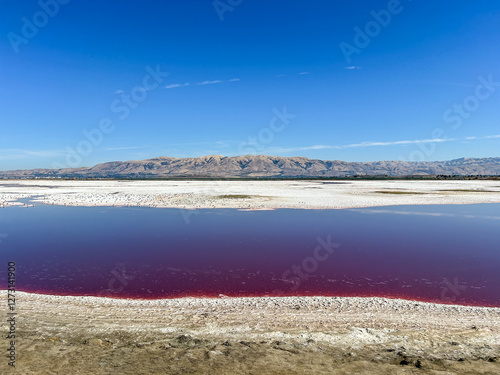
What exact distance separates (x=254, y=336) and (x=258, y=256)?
8743 millimetres

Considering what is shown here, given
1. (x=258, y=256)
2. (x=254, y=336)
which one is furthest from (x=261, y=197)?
(x=254, y=336)

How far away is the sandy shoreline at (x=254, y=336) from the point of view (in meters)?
6.80

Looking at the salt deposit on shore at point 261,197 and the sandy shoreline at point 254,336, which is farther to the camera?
the salt deposit on shore at point 261,197

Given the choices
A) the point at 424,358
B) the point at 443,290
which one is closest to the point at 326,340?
the point at 424,358

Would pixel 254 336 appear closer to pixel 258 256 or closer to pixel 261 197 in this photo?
pixel 258 256

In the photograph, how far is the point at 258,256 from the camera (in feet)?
56.0

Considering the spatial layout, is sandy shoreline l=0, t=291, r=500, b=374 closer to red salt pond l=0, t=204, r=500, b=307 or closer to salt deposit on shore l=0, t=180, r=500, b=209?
red salt pond l=0, t=204, r=500, b=307

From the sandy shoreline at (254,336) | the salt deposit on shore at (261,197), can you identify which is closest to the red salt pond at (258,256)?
the sandy shoreline at (254,336)

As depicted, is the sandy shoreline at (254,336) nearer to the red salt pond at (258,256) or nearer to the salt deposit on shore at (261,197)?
the red salt pond at (258,256)

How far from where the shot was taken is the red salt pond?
41.0 feet

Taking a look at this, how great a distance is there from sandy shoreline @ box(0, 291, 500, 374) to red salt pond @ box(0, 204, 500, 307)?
4.44ft

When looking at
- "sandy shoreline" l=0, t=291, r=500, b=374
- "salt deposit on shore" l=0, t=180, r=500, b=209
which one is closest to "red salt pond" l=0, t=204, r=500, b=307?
"sandy shoreline" l=0, t=291, r=500, b=374

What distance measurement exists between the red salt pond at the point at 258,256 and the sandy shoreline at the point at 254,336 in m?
1.35

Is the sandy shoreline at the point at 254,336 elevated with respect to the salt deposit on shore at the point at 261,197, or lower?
lower
